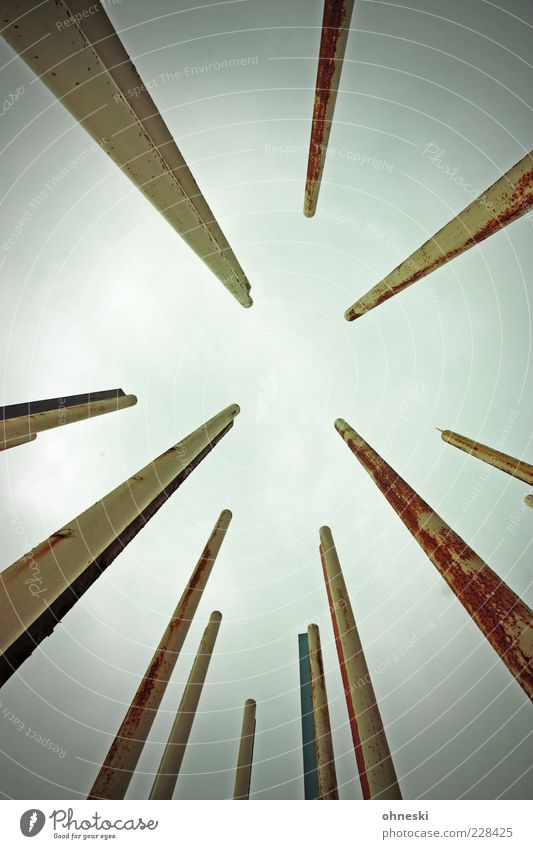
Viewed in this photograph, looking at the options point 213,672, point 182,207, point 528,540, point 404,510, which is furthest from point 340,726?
point 182,207

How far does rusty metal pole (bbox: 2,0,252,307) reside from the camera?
126 inches

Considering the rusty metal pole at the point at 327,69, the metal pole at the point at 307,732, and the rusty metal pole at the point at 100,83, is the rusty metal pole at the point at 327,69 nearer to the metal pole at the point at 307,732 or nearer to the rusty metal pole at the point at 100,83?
the rusty metal pole at the point at 100,83

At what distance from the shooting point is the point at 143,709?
721 centimetres

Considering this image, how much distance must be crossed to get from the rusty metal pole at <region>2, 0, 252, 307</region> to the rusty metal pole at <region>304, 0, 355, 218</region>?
3.16 metres

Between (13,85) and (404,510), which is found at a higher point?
(13,85)

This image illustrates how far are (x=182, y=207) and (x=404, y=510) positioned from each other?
6768 millimetres

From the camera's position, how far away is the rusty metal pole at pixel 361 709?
5547mm

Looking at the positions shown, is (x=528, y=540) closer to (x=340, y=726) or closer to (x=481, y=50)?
(x=340, y=726)

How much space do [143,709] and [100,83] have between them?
33.8 ft

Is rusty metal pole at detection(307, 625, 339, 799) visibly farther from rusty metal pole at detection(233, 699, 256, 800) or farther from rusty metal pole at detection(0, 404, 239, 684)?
rusty metal pole at detection(0, 404, 239, 684)

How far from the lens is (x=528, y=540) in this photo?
17078mm

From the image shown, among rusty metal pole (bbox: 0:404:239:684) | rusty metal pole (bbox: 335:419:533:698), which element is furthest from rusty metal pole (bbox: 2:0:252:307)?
rusty metal pole (bbox: 335:419:533:698)
